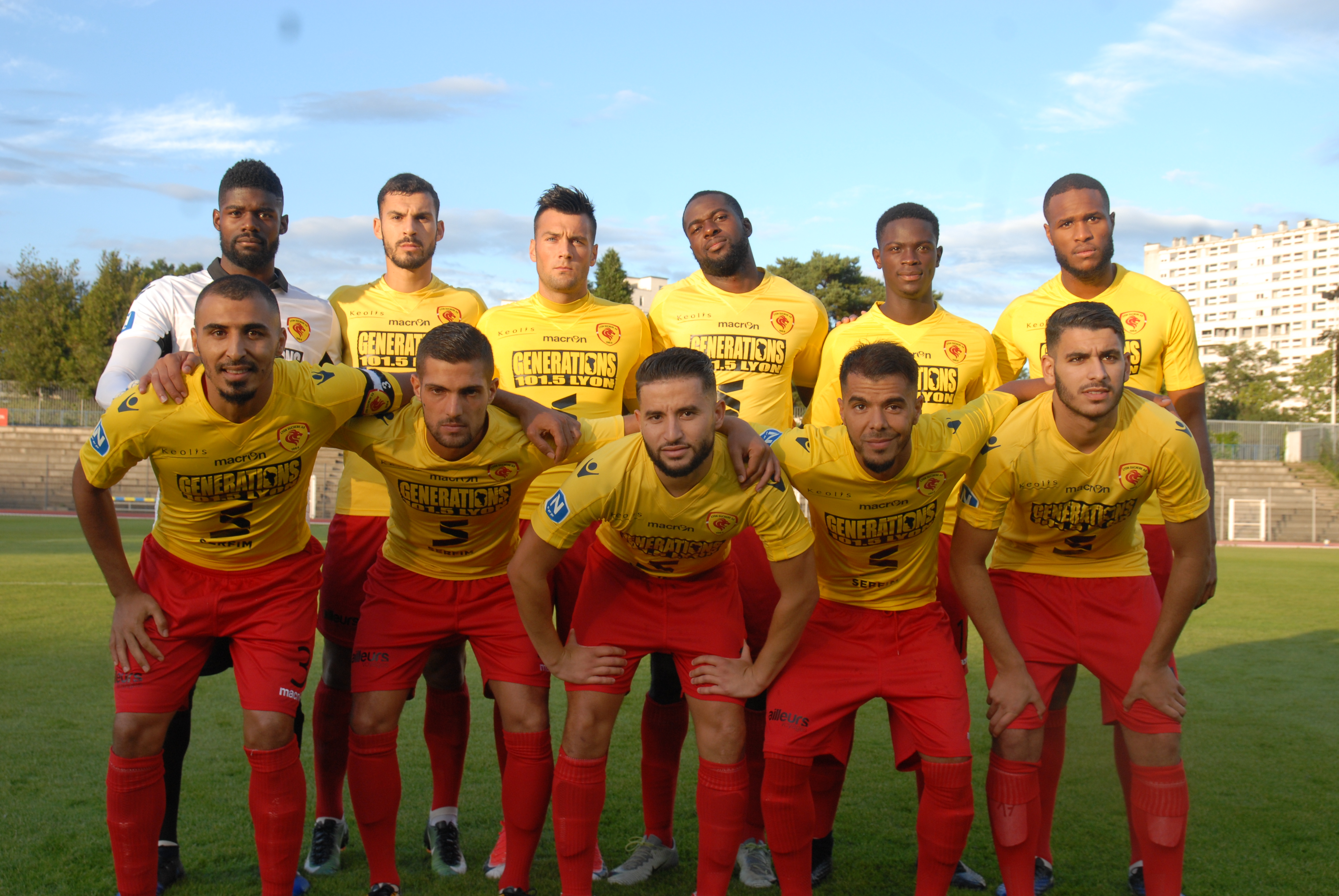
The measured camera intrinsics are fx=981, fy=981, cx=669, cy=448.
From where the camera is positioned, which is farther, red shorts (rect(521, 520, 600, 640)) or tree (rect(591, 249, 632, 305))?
tree (rect(591, 249, 632, 305))

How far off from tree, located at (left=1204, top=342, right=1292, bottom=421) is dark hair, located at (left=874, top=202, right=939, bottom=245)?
64.1 metres

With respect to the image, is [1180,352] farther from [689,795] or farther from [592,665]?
[689,795]

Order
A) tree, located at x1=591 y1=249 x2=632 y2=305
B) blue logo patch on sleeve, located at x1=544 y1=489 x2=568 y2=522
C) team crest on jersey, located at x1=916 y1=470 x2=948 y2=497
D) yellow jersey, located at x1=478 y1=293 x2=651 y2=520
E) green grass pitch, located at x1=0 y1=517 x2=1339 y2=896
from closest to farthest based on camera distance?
blue logo patch on sleeve, located at x1=544 y1=489 x2=568 y2=522, team crest on jersey, located at x1=916 y1=470 x2=948 y2=497, green grass pitch, located at x1=0 y1=517 x2=1339 y2=896, yellow jersey, located at x1=478 y1=293 x2=651 y2=520, tree, located at x1=591 y1=249 x2=632 y2=305

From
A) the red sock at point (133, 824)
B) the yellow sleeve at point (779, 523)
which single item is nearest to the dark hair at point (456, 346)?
the yellow sleeve at point (779, 523)

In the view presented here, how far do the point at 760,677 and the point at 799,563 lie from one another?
19.2 inches

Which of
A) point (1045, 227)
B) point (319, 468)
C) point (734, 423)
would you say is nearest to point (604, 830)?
point (734, 423)

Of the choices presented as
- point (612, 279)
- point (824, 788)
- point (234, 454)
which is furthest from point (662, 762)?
point (612, 279)

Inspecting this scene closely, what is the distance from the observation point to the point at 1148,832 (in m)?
3.76

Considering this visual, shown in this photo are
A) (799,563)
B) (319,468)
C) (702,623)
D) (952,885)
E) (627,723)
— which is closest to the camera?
(799,563)

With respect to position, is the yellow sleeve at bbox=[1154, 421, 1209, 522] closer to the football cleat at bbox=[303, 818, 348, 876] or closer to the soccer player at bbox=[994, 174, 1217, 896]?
the soccer player at bbox=[994, 174, 1217, 896]

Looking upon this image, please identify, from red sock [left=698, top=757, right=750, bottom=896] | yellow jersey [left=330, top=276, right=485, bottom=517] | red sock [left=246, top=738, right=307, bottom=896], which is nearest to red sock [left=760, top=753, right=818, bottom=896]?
red sock [left=698, top=757, right=750, bottom=896]

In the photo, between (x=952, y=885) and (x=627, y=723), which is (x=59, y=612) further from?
(x=952, y=885)

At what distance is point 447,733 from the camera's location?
177 inches

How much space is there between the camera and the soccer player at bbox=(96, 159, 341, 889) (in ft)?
14.7
